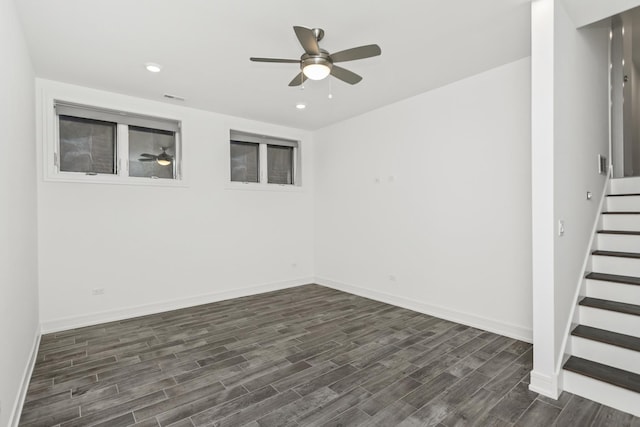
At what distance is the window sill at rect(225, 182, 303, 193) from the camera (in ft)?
17.0

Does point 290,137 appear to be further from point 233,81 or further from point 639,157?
point 639,157

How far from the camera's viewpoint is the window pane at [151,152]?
4367mm

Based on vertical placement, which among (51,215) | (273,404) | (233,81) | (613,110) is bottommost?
(273,404)

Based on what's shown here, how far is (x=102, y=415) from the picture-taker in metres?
2.20

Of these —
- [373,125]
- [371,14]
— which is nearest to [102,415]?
[371,14]

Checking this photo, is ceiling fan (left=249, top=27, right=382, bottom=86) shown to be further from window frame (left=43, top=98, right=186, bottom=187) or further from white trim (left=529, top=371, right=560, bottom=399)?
white trim (left=529, top=371, right=560, bottom=399)

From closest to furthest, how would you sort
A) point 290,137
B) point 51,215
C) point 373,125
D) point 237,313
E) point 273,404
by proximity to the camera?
1. point 273,404
2. point 51,215
3. point 237,313
4. point 373,125
5. point 290,137

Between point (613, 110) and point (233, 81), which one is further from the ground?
point (233, 81)

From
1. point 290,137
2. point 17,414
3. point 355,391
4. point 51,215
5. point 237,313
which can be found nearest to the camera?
point 17,414

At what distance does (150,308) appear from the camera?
14.3 feet

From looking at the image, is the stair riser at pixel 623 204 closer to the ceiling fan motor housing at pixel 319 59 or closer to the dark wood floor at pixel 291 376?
the dark wood floor at pixel 291 376

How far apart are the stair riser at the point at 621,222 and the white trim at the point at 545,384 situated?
6.10ft

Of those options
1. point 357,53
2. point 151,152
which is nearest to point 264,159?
point 151,152

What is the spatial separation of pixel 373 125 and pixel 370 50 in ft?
8.37
